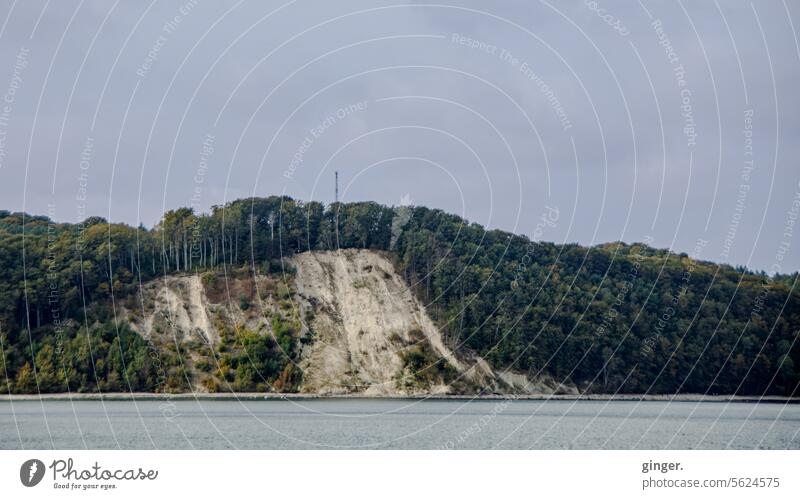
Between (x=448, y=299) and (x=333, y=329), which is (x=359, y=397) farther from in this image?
(x=448, y=299)

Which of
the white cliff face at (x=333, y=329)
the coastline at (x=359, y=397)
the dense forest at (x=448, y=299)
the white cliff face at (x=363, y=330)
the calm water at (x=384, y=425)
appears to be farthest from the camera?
the white cliff face at (x=363, y=330)

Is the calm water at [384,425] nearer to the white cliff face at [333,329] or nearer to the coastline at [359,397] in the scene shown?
the coastline at [359,397]

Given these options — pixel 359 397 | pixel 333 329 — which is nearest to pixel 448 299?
pixel 333 329

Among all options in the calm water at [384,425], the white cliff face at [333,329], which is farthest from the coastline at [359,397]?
the calm water at [384,425]

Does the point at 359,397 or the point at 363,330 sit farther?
the point at 363,330

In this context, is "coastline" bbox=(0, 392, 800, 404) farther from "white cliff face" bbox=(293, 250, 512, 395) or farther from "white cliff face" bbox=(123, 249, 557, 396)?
"white cliff face" bbox=(293, 250, 512, 395)

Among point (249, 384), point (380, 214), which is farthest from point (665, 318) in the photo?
point (249, 384)

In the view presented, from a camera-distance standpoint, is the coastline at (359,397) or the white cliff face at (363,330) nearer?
the coastline at (359,397)
